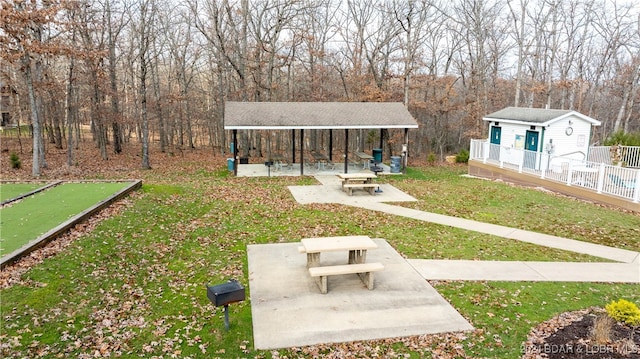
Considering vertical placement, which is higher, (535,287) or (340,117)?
(340,117)

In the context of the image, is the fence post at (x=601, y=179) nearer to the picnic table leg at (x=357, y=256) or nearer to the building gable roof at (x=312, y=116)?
the building gable roof at (x=312, y=116)

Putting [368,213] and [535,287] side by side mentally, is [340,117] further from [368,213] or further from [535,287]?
[535,287]

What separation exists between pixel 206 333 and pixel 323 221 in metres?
5.91

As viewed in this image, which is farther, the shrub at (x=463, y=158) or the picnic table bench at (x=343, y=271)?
the shrub at (x=463, y=158)

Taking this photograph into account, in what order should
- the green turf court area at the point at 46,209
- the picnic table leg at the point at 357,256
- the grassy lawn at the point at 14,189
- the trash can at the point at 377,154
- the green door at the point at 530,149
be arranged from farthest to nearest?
the trash can at the point at 377,154, the green door at the point at 530,149, the grassy lawn at the point at 14,189, the green turf court area at the point at 46,209, the picnic table leg at the point at 357,256

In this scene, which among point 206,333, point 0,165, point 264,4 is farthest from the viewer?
point 264,4

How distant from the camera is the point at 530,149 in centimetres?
1777

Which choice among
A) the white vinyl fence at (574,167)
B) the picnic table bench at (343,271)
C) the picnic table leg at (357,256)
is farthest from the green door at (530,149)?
the picnic table bench at (343,271)

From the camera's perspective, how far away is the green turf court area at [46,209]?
7.89 meters

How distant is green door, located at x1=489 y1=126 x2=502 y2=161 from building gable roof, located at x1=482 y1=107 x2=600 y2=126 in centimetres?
58

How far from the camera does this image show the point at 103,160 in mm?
22328

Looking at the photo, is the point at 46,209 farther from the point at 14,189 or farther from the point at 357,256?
the point at 357,256

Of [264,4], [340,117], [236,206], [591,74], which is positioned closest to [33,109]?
[236,206]

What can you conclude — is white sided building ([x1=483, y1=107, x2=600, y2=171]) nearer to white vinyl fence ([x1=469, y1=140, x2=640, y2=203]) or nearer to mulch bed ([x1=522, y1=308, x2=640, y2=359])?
white vinyl fence ([x1=469, y1=140, x2=640, y2=203])
